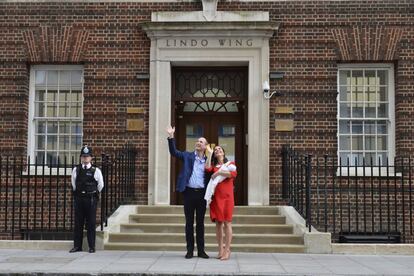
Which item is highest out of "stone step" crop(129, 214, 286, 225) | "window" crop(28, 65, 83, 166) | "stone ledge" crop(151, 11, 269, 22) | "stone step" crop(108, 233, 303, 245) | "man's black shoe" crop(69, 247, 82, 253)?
"stone ledge" crop(151, 11, 269, 22)

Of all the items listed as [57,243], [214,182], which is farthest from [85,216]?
[214,182]

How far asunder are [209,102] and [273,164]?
2.14 m

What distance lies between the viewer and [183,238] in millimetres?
11492

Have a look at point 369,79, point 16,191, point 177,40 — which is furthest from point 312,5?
point 16,191

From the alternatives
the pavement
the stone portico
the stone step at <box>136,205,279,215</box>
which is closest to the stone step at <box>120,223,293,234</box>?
the stone step at <box>136,205,279,215</box>

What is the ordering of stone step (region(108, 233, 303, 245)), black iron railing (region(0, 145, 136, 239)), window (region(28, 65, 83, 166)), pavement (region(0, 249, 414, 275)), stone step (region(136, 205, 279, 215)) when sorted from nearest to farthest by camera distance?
pavement (region(0, 249, 414, 275))
stone step (region(108, 233, 303, 245))
stone step (region(136, 205, 279, 215))
black iron railing (region(0, 145, 136, 239))
window (region(28, 65, 83, 166))

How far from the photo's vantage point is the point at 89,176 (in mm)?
10789

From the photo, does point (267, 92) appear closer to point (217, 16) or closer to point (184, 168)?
point (217, 16)

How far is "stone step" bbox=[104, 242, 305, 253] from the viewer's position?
1105cm

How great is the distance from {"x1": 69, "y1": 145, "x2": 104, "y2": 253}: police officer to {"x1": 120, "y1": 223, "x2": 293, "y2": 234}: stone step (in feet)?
4.19

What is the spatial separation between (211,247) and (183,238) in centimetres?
62

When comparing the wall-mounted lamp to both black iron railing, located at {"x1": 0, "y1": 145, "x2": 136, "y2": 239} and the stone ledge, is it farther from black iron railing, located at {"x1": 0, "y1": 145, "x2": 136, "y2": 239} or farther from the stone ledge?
black iron railing, located at {"x1": 0, "y1": 145, "x2": 136, "y2": 239}

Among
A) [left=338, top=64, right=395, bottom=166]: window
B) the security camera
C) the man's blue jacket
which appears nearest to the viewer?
the man's blue jacket

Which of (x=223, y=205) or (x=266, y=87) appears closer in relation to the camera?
(x=223, y=205)
